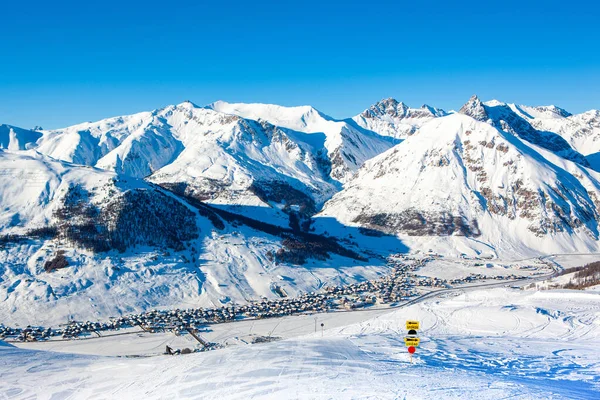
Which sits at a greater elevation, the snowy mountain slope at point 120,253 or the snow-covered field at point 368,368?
the snowy mountain slope at point 120,253

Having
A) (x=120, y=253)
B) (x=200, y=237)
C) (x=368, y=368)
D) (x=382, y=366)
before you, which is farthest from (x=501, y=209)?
(x=368, y=368)

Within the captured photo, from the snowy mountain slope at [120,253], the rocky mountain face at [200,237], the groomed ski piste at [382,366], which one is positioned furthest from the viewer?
the rocky mountain face at [200,237]

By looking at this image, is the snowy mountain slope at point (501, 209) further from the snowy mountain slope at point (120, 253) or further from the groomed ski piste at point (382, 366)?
the groomed ski piste at point (382, 366)

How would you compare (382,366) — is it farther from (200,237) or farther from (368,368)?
(200,237)

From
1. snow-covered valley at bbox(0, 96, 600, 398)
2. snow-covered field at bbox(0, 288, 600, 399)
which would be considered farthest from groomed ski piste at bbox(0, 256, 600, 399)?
snow-covered valley at bbox(0, 96, 600, 398)

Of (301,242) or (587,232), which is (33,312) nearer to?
(301,242)

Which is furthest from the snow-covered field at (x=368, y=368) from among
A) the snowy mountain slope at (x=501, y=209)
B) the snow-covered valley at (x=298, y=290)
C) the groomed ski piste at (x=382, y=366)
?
the snowy mountain slope at (x=501, y=209)

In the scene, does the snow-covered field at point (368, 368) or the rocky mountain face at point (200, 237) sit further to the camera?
the rocky mountain face at point (200, 237)
